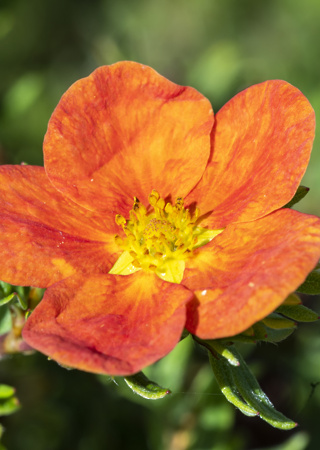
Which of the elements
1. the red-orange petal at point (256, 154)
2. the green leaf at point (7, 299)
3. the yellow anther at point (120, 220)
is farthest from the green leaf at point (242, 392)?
the green leaf at point (7, 299)

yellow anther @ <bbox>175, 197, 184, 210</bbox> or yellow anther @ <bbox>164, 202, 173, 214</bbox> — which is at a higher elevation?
yellow anther @ <bbox>175, 197, 184, 210</bbox>

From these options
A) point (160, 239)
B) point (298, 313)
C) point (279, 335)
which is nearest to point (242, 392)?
point (279, 335)

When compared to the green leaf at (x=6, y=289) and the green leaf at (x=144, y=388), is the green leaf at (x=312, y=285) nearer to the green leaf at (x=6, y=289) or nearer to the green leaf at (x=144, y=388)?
the green leaf at (x=144, y=388)

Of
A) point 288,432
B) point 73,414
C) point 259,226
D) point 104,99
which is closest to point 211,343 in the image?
point 259,226

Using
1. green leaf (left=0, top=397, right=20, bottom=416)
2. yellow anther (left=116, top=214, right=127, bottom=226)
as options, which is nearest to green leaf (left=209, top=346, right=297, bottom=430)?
yellow anther (left=116, top=214, right=127, bottom=226)

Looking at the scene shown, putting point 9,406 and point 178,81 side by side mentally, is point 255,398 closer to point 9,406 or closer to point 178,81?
point 9,406

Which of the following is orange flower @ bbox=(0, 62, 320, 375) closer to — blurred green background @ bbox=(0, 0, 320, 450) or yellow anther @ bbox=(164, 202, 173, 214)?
yellow anther @ bbox=(164, 202, 173, 214)

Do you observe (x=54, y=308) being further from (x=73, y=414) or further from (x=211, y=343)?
(x=73, y=414)
